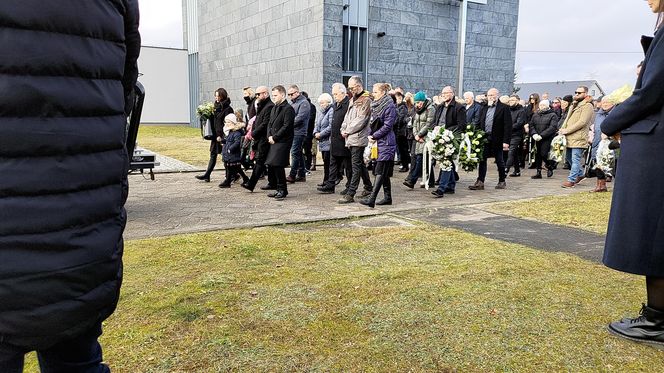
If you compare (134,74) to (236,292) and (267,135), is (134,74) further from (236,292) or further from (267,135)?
(267,135)

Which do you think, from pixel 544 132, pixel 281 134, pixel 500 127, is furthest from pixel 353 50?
pixel 281 134

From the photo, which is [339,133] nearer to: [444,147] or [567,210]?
[444,147]

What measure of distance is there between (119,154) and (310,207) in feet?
21.4

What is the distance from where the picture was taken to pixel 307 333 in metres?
3.49

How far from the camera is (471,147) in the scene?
10.1m

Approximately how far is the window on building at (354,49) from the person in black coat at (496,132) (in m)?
11.4

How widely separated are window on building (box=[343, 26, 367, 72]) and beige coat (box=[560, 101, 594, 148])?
451 inches

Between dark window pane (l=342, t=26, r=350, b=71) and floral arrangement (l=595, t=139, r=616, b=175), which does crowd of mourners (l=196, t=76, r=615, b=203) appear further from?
dark window pane (l=342, t=26, r=350, b=71)

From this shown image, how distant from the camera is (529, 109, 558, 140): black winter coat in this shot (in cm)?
1344

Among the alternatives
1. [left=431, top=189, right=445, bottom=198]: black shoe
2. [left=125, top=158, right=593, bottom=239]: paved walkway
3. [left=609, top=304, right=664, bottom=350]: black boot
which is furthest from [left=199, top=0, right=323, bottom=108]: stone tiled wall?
[left=609, top=304, right=664, bottom=350]: black boot

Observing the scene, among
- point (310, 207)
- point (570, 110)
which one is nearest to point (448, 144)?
point (310, 207)

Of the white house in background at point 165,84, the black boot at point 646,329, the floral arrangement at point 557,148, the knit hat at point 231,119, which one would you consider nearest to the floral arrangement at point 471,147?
the floral arrangement at point 557,148

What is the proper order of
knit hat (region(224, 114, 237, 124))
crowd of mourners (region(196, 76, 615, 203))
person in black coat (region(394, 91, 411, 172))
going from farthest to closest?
1. person in black coat (region(394, 91, 411, 172))
2. knit hat (region(224, 114, 237, 124))
3. crowd of mourners (region(196, 76, 615, 203))

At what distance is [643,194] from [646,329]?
0.89 m
